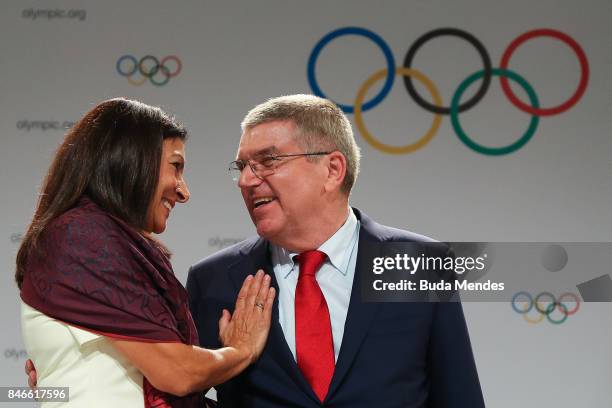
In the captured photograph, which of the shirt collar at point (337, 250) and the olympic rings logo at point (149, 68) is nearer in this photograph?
the shirt collar at point (337, 250)

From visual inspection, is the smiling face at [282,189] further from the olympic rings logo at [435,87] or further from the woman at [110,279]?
the olympic rings logo at [435,87]

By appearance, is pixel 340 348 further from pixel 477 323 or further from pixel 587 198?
pixel 587 198

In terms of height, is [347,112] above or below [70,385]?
above

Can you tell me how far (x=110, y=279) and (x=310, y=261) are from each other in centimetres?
67

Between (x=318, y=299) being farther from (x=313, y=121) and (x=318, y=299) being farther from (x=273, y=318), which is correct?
(x=313, y=121)

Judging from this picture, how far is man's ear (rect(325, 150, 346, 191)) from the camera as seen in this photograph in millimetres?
2287

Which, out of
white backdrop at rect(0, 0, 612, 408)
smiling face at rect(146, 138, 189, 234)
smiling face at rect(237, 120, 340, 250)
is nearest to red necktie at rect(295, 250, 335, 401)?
smiling face at rect(237, 120, 340, 250)

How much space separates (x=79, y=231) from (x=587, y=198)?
3001 mm

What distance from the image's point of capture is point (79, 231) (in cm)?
166

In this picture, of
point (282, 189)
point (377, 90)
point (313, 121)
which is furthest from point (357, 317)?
point (377, 90)

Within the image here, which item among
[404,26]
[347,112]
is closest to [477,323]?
[347,112]

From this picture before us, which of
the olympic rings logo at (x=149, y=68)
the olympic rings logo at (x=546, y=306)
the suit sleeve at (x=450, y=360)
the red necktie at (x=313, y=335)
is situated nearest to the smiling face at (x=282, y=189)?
the red necktie at (x=313, y=335)

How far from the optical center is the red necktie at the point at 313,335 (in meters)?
2.06

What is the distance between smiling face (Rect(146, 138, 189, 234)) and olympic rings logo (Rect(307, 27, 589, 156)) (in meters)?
2.14
